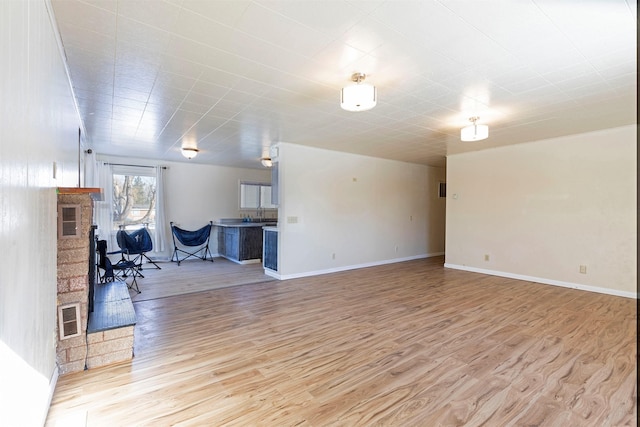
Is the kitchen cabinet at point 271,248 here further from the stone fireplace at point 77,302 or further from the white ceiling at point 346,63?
the stone fireplace at point 77,302

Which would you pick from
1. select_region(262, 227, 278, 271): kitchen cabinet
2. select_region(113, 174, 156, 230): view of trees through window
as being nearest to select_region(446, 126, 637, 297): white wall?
select_region(262, 227, 278, 271): kitchen cabinet

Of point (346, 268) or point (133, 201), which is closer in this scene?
point (346, 268)

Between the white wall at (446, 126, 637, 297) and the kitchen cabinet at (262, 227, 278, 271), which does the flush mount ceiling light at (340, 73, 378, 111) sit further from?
the white wall at (446, 126, 637, 297)

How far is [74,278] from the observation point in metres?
2.25

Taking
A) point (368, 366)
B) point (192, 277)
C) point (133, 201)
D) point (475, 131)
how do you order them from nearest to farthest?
1. point (368, 366)
2. point (475, 131)
3. point (192, 277)
4. point (133, 201)

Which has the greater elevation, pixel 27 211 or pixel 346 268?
pixel 27 211

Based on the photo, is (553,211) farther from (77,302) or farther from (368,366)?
(77,302)

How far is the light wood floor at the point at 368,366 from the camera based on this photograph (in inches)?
70.1

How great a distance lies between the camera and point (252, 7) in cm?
178

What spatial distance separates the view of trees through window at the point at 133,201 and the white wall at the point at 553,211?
6.81 m

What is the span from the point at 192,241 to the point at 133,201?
157 centimetres

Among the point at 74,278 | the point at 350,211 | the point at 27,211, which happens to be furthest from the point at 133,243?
the point at 27,211

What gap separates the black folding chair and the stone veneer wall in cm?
457

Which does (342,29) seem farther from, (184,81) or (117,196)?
(117,196)
